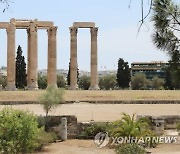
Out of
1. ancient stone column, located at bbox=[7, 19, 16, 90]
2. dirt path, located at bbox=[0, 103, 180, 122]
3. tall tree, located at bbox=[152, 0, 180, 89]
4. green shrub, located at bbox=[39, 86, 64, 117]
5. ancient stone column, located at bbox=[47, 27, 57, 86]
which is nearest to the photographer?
tall tree, located at bbox=[152, 0, 180, 89]

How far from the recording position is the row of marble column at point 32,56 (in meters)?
46.7

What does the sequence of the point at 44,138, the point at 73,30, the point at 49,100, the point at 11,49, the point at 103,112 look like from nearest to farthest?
1. the point at 44,138
2. the point at 49,100
3. the point at 103,112
4. the point at 11,49
5. the point at 73,30

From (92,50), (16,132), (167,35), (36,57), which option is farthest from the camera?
(92,50)

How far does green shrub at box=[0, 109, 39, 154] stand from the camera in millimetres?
15297

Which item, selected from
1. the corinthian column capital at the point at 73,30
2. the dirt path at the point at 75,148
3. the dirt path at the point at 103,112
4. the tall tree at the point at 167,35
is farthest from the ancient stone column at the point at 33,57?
the tall tree at the point at 167,35

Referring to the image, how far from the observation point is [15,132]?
1542cm

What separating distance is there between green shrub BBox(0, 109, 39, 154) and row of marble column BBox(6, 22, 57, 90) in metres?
30.1

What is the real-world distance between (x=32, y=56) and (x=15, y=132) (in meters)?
32.6

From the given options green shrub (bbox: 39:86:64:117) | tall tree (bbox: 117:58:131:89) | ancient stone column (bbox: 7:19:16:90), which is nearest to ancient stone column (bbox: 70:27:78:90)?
ancient stone column (bbox: 7:19:16:90)

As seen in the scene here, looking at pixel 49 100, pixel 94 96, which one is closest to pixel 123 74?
pixel 94 96

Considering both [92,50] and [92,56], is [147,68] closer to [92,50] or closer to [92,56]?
[92,50]

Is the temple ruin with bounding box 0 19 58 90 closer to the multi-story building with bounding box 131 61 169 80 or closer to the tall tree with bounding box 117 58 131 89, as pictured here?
the tall tree with bounding box 117 58 131 89

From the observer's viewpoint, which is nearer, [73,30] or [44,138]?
[44,138]

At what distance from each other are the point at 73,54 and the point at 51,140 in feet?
102
